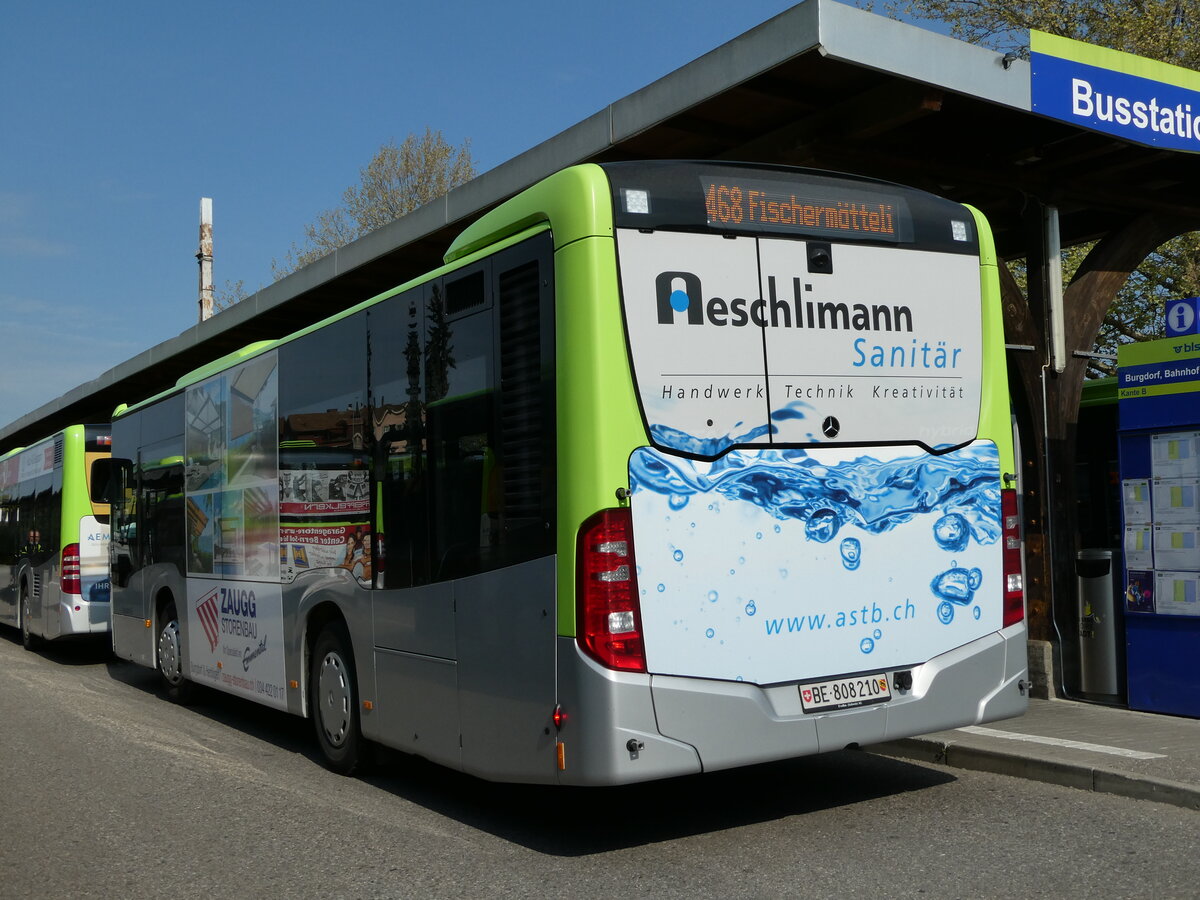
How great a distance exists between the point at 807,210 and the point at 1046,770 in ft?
10.9

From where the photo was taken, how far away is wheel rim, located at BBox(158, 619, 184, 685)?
451 inches

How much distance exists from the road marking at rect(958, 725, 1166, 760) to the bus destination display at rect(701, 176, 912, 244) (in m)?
2.68

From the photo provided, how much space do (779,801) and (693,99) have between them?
4.96m

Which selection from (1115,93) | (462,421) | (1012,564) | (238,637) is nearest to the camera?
(462,421)

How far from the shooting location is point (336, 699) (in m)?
8.06

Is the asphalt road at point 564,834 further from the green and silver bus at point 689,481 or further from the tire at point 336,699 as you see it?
the green and silver bus at point 689,481

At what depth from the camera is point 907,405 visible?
20.7 ft

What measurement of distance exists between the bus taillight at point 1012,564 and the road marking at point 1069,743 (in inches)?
27.2

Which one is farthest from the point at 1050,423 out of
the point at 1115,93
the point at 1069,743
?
the point at 1069,743

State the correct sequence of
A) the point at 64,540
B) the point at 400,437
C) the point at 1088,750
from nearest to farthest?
the point at 400,437 < the point at 1088,750 < the point at 64,540

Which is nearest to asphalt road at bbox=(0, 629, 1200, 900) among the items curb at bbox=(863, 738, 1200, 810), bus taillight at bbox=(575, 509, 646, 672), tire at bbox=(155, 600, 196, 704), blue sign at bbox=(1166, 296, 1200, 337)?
curb at bbox=(863, 738, 1200, 810)

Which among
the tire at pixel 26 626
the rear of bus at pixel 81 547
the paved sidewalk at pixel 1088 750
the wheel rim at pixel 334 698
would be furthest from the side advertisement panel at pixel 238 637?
the tire at pixel 26 626

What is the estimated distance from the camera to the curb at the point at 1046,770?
634cm

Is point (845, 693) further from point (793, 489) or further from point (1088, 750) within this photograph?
point (1088, 750)
